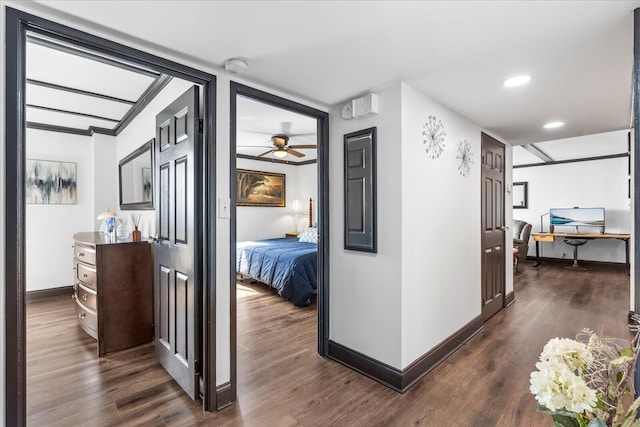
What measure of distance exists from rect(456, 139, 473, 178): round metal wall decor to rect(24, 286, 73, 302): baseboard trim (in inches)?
216

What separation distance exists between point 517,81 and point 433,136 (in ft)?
2.17

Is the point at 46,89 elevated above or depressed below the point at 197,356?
above

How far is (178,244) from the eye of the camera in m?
2.20

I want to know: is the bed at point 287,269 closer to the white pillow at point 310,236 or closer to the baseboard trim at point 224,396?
the white pillow at point 310,236

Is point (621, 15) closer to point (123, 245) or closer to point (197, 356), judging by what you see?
point (197, 356)

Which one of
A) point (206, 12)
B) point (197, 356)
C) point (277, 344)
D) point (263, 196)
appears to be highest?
point (206, 12)

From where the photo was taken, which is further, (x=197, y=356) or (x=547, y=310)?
(x=547, y=310)

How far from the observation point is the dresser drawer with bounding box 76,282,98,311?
2.77 meters

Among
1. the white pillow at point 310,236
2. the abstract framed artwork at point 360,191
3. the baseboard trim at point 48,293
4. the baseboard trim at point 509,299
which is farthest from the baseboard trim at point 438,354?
the baseboard trim at point 48,293

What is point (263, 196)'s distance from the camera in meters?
6.81

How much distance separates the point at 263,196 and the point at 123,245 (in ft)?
13.4

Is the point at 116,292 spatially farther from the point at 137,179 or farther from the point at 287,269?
the point at 287,269

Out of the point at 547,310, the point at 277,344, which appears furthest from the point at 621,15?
the point at 547,310

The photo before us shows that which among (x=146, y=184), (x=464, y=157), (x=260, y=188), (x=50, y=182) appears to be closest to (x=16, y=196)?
(x=146, y=184)
